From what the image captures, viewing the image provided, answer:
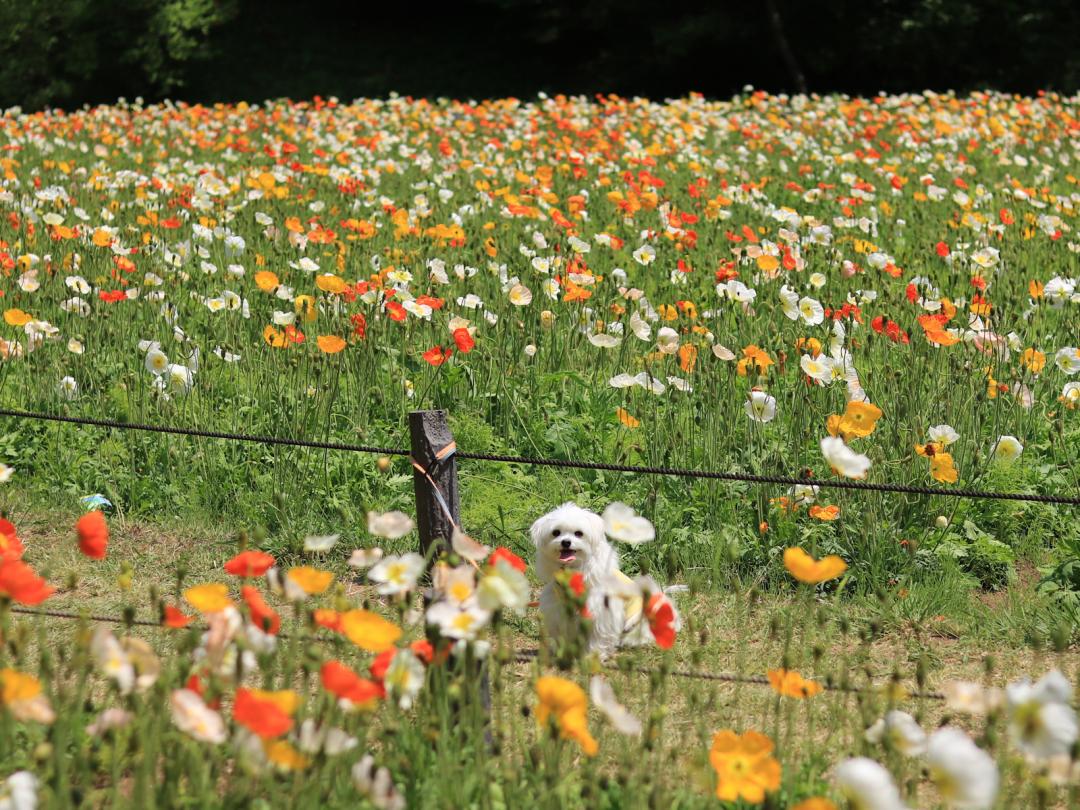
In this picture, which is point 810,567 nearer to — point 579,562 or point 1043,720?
point 1043,720

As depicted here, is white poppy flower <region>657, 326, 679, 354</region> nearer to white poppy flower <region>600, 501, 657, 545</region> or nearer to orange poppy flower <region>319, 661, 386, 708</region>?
white poppy flower <region>600, 501, 657, 545</region>

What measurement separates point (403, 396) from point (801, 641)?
6.90 ft

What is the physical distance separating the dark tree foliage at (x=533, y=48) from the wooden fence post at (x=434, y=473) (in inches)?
649

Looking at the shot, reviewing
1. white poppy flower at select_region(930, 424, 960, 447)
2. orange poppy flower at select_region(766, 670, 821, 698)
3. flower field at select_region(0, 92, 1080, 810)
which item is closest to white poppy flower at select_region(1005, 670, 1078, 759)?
flower field at select_region(0, 92, 1080, 810)

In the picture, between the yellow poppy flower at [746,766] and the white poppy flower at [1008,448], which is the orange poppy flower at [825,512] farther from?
the yellow poppy flower at [746,766]

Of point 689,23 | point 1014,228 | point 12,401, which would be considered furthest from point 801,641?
point 689,23

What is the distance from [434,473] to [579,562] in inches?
19.8

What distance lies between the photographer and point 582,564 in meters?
3.78

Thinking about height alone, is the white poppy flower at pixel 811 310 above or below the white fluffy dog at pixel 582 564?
above

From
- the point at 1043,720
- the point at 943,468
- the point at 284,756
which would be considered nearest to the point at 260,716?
the point at 284,756

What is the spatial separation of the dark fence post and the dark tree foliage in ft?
54.1

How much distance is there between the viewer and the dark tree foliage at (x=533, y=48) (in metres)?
19.0

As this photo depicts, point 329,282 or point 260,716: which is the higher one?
point 329,282

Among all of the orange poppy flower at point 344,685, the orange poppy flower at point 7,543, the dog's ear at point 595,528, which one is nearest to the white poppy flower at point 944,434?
the dog's ear at point 595,528
